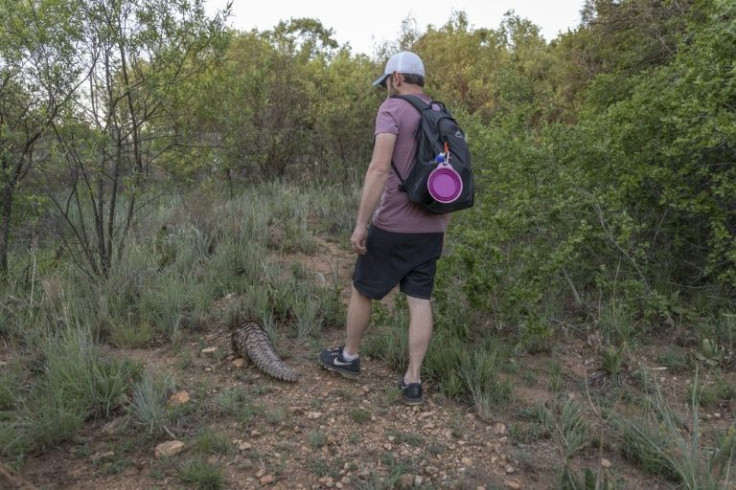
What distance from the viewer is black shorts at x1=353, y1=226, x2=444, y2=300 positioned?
3318 mm

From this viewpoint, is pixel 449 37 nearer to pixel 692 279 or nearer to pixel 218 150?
pixel 218 150

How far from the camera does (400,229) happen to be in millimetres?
Result: 3283

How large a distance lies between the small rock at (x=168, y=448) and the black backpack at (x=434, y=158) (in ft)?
A: 5.51

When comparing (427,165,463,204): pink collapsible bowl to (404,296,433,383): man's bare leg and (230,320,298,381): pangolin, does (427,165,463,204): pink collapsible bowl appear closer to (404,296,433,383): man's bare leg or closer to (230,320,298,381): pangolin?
(404,296,433,383): man's bare leg

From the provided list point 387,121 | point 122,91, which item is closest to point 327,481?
point 387,121

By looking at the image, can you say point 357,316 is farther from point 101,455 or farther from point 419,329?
point 101,455

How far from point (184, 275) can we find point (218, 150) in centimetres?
163

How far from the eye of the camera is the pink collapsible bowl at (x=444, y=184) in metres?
3.11

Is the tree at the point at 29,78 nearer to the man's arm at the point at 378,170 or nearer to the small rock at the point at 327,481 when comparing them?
the man's arm at the point at 378,170

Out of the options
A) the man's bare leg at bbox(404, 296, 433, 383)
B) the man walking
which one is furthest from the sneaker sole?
the man's bare leg at bbox(404, 296, 433, 383)

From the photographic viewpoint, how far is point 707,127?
12.7ft

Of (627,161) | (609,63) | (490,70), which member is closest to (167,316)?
(627,161)

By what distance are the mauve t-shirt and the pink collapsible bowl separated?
6.9 inches

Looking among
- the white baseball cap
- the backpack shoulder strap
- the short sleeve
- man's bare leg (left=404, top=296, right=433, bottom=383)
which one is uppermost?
the white baseball cap
